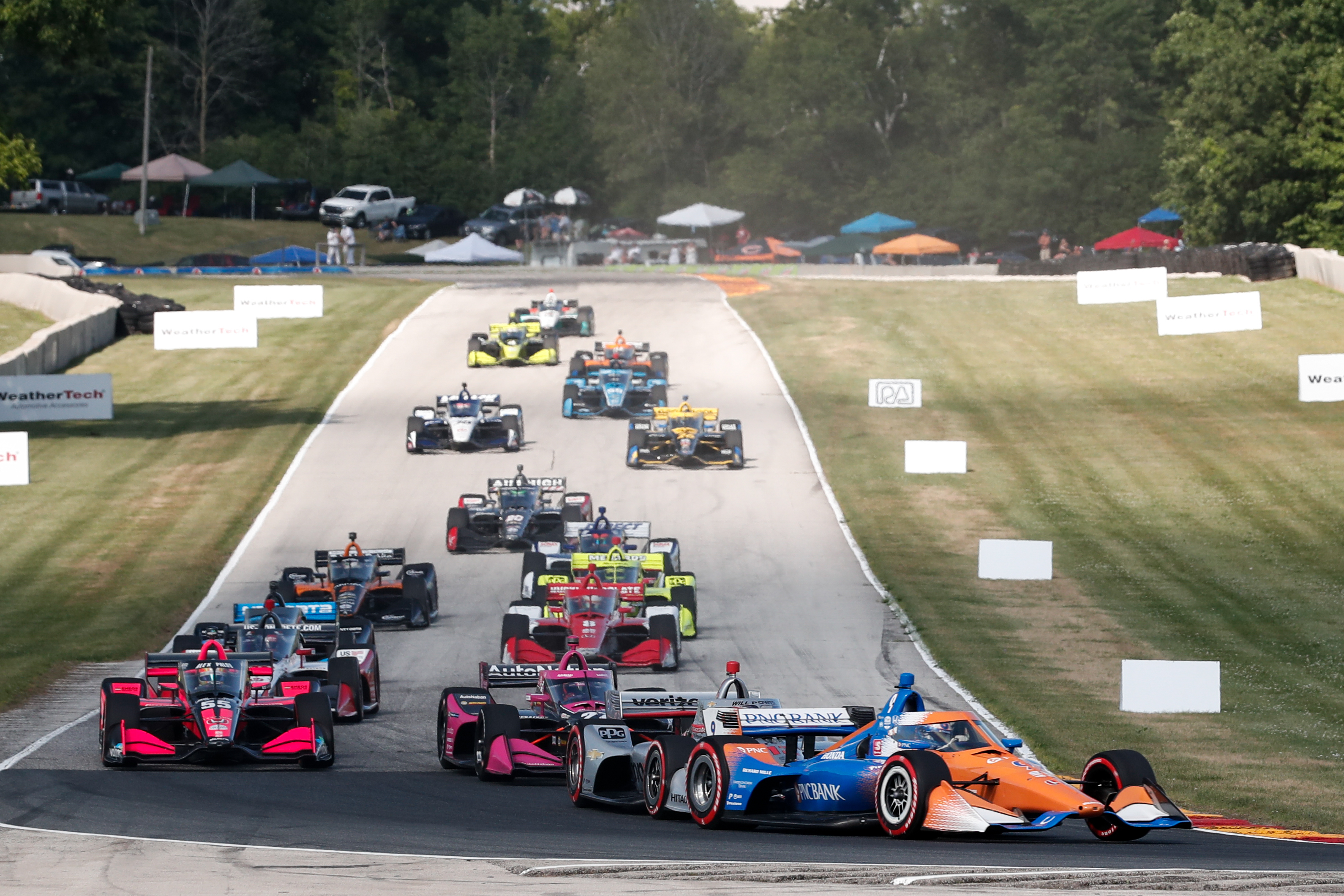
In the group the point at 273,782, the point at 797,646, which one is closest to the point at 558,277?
the point at 797,646

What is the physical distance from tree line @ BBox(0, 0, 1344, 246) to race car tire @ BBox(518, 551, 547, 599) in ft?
221

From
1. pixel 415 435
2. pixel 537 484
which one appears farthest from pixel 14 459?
pixel 537 484

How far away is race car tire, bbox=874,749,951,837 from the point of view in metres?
13.1

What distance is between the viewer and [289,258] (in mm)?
77625

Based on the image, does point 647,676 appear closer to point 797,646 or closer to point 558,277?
point 797,646

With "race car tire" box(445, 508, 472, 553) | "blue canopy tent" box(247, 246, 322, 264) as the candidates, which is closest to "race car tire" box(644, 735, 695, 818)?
"race car tire" box(445, 508, 472, 553)

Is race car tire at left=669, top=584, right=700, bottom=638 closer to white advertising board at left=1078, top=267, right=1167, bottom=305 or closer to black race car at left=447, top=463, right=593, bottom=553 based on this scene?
black race car at left=447, top=463, right=593, bottom=553

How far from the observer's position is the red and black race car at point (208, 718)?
17.5 metres

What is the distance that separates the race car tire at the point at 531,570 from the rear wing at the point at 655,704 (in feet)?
29.2

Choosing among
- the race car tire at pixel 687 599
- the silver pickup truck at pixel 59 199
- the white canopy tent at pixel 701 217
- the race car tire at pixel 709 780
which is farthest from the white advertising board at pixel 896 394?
the silver pickup truck at pixel 59 199

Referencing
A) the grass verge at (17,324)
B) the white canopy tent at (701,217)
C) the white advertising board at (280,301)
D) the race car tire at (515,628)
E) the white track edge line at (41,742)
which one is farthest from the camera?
the white canopy tent at (701,217)

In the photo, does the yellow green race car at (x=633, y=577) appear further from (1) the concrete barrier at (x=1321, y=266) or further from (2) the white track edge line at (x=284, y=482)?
(1) the concrete barrier at (x=1321, y=266)

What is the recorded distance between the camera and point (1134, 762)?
1362cm

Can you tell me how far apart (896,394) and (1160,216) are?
1910 inches
